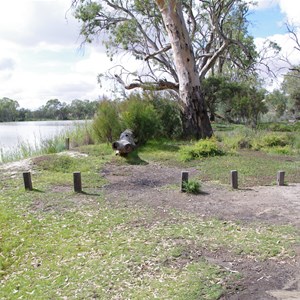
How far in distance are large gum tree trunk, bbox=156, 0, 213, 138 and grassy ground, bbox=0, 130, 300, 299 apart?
7255mm

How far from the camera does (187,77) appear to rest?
42.3 ft

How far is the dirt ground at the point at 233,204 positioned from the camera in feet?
9.85

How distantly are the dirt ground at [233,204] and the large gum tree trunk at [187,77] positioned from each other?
4790 mm

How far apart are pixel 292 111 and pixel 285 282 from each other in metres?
38.9

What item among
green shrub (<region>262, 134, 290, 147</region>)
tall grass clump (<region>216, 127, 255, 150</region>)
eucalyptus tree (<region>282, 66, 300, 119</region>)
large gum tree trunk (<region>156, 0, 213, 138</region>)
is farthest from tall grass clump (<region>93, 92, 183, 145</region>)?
eucalyptus tree (<region>282, 66, 300, 119</region>)

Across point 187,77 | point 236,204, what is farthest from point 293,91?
point 236,204

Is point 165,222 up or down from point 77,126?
down

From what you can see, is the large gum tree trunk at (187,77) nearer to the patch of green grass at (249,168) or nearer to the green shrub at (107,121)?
the green shrub at (107,121)

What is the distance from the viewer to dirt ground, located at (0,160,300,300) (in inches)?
118

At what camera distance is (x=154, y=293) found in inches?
118

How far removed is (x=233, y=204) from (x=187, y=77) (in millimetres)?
8344

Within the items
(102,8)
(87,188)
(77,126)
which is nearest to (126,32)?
(102,8)

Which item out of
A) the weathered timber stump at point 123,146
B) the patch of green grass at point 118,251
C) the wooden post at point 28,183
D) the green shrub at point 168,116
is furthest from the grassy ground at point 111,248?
the green shrub at point 168,116

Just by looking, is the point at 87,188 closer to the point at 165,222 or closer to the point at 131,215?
the point at 131,215
